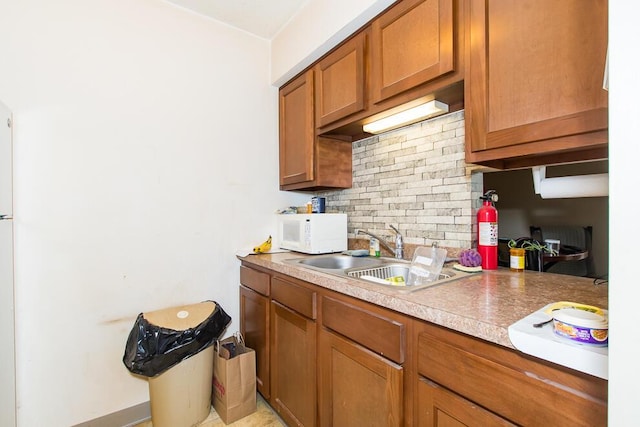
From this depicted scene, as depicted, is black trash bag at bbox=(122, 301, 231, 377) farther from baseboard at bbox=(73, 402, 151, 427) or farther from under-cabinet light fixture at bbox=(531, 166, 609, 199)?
under-cabinet light fixture at bbox=(531, 166, 609, 199)

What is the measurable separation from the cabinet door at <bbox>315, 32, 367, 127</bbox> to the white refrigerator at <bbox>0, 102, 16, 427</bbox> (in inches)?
62.0

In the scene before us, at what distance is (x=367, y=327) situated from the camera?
112 centimetres

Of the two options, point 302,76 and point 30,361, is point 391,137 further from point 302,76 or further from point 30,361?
point 30,361

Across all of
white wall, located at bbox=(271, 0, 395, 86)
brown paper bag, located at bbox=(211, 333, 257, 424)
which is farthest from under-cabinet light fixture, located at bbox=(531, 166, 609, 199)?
brown paper bag, located at bbox=(211, 333, 257, 424)

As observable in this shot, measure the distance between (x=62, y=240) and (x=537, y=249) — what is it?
95.4 inches

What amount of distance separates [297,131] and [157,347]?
158cm

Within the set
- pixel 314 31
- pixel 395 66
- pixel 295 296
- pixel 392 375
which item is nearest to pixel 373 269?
pixel 295 296

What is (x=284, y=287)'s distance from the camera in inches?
63.6

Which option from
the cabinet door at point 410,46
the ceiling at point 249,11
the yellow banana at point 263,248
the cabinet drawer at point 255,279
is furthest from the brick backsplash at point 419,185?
the ceiling at point 249,11

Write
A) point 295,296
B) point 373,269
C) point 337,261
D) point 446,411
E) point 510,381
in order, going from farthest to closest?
1. point 337,261
2. point 373,269
3. point 295,296
4. point 446,411
5. point 510,381

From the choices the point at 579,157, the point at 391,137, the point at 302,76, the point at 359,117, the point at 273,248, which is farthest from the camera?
the point at 273,248

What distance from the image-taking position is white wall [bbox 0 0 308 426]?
154cm

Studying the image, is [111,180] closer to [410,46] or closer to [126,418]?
[126,418]

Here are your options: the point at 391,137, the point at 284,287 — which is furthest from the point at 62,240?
the point at 391,137
